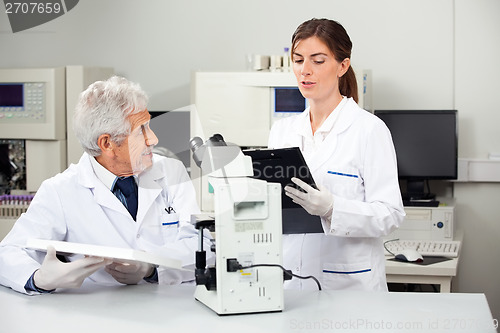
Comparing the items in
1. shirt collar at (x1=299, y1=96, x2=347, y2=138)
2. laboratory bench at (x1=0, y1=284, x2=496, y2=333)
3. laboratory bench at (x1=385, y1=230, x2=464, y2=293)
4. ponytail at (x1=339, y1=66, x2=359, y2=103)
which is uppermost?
ponytail at (x1=339, y1=66, x2=359, y2=103)

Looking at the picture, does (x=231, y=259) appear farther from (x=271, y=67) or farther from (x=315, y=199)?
(x=271, y=67)

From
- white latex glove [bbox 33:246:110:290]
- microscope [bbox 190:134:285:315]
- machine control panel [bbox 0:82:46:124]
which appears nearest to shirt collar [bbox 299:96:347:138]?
microscope [bbox 190:134:285:315]

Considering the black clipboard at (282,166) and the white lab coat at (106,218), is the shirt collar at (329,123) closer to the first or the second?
the black clipboard at (282,166)

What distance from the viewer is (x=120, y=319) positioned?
1437 millimetres

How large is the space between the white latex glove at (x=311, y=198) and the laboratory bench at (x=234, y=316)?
0.72 ft

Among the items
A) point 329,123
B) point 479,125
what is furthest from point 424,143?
point 329,123

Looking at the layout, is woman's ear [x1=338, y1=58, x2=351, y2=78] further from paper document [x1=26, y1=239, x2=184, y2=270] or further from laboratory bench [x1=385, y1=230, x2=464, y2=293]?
laboratory bench [x1=385, y1=230, x2=464, y2=293]

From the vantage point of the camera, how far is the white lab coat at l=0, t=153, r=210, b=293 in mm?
1745

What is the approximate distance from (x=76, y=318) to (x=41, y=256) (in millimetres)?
347

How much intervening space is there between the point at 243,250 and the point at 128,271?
1.19 feet

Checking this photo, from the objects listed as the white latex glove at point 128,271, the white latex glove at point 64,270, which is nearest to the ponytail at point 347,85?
the white latex glove at point 128,271

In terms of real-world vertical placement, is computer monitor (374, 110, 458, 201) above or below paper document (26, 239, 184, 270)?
above

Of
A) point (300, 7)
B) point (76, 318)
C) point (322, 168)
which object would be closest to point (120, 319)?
point (76, 318)

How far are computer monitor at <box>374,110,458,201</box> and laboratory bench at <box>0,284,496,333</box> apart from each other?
1608mm
